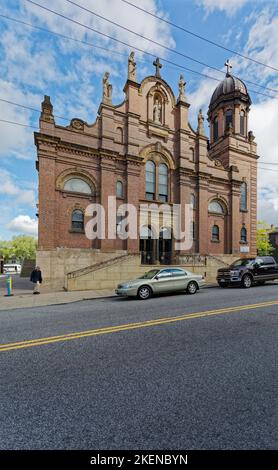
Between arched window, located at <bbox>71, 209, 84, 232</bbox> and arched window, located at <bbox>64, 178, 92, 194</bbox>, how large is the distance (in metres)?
1.67

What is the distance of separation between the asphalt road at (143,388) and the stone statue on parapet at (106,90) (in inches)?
804

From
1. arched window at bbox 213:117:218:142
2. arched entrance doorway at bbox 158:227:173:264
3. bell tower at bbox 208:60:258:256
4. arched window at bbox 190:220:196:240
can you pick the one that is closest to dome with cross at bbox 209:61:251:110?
bell tower at bbox 208:60:258:256

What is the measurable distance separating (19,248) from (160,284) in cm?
7215

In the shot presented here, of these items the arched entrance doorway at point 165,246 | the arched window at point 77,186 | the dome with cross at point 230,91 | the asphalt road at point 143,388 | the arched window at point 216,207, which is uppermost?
the dome with cross at point 230,91

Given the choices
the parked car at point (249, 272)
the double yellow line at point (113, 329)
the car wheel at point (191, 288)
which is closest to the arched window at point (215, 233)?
the parked car at point (249, 272)

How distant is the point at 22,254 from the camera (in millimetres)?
73938

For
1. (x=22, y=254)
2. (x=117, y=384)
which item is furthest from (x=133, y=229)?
(x=22, y=254)

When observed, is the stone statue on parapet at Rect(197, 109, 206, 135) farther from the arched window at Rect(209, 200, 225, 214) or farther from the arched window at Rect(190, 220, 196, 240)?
the arched window at Rect(190, 220, 196, 240)

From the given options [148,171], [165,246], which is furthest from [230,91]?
[165,246]

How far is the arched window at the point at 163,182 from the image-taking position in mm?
22953

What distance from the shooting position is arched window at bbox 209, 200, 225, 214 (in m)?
25.5

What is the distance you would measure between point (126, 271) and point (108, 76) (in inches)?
675

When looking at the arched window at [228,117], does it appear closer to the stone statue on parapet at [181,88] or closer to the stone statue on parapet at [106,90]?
the stone statue on parapet at [181,88]
